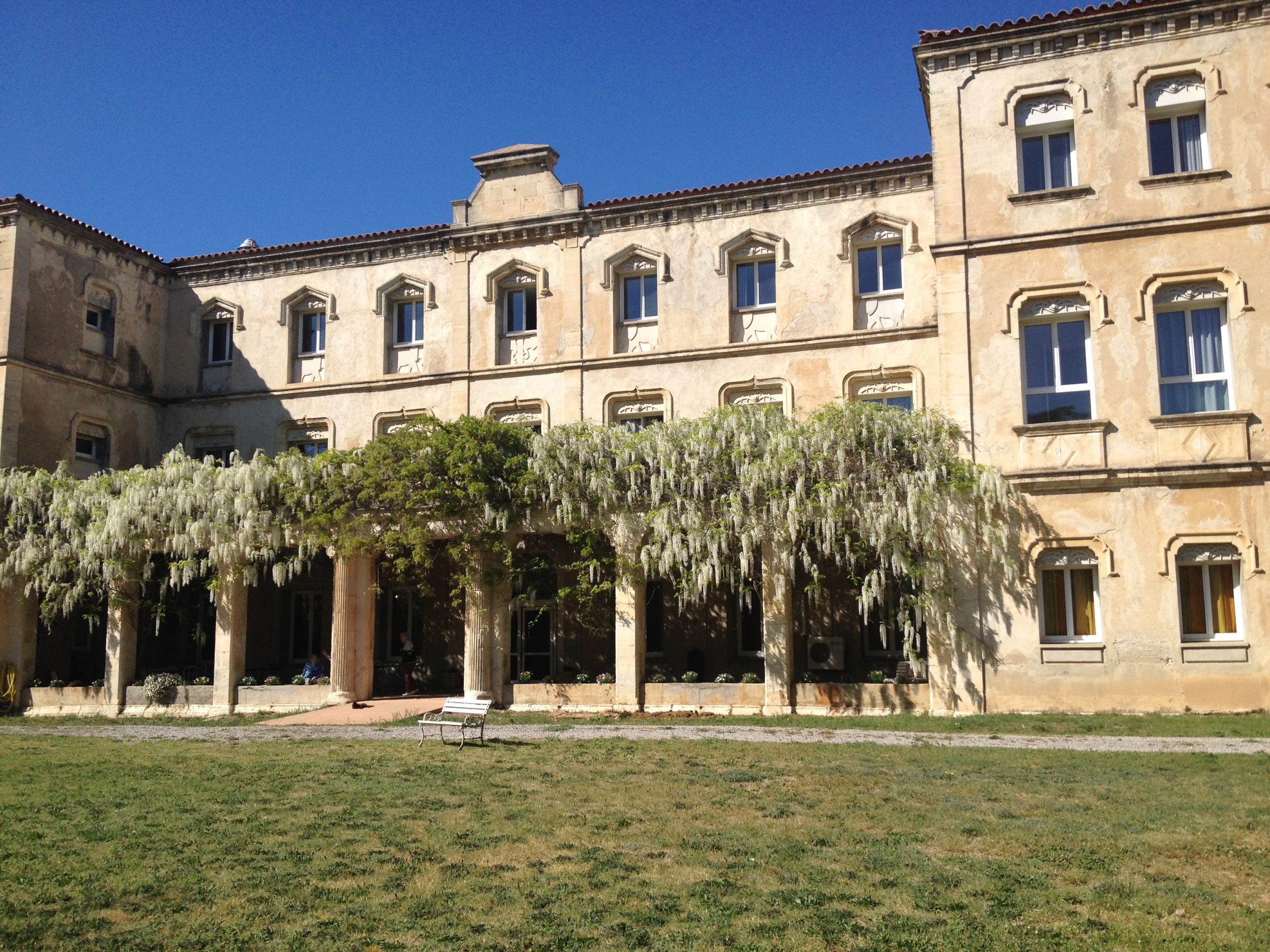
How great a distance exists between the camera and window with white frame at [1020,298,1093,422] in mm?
20047

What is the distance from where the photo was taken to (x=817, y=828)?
10.2 m

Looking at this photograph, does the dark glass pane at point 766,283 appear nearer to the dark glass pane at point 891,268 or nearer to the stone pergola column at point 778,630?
the dark glass pane at point 891,268

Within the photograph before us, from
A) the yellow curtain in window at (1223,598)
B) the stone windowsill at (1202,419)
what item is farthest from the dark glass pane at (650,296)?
the yellow curtain in window at (1223,598)

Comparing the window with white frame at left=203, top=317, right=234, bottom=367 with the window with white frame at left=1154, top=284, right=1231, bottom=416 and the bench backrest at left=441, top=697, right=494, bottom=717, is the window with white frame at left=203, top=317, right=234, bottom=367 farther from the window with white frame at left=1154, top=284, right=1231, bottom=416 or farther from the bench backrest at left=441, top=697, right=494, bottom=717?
the window with white frame at left=1154, top=284, right=1231, bottom=416

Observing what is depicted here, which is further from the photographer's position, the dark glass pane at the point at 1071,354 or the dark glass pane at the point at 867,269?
the dark glass pane at the point at 867,269

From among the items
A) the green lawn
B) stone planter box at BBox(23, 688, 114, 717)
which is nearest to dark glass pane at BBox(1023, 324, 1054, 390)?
the green lawn

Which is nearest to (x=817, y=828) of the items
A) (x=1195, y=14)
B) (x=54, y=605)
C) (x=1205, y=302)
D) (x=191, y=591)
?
(x=1205, y=302)

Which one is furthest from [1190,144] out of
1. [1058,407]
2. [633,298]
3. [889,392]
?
[633,298]

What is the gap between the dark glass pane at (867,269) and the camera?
2409 cm

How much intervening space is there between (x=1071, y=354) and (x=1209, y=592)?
4877mm

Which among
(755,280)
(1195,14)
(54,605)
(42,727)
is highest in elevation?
(1195,14)

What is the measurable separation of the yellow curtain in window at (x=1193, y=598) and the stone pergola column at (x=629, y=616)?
32.0 feet

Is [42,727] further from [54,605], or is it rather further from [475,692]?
[475,692]

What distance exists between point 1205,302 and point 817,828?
14341mm
